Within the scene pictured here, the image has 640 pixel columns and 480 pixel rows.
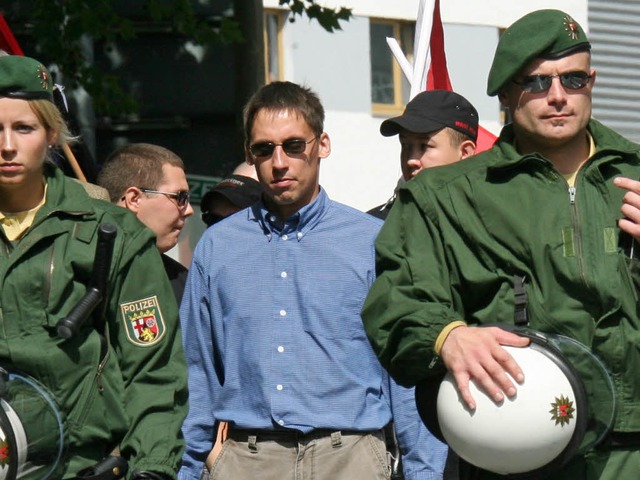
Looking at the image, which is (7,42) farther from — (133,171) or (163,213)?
(163,213)

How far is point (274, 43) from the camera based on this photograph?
17.0 metres

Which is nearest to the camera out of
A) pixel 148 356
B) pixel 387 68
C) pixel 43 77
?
pixel 148 356

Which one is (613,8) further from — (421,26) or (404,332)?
(404,332)

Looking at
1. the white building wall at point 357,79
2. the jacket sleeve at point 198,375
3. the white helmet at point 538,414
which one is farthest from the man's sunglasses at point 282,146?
the white building wall at point 357,79

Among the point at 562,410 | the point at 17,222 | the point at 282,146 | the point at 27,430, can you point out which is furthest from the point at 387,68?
the point at 562,410

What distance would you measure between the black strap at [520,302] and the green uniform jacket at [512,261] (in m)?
0.02

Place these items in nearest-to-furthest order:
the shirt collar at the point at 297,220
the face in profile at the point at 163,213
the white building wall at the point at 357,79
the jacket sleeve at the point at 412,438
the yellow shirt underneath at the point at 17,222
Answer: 1. the yellow shirt underneath at the point at 17,222
2. the jacket sleeve at the point at 412,438
3. the shirt collar at the point at 297,220
4. the face in profile at the point at 163,213
5. the white building wall at the point at 357,79

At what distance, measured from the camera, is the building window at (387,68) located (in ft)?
58.7

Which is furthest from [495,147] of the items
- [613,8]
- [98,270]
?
[613,8]

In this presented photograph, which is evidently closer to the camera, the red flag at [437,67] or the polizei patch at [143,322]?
the polizei patch at [143,322]

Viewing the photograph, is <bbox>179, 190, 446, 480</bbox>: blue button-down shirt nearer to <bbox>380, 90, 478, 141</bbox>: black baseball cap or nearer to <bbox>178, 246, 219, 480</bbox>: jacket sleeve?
<bbox>178, 246, 219, 480</bbox>: jacket sleeve

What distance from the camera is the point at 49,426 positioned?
17.0 feet

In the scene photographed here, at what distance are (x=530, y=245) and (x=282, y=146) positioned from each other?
1.67m

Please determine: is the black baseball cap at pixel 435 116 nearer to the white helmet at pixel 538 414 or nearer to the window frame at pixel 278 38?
the white helmet at pixel 538 414
